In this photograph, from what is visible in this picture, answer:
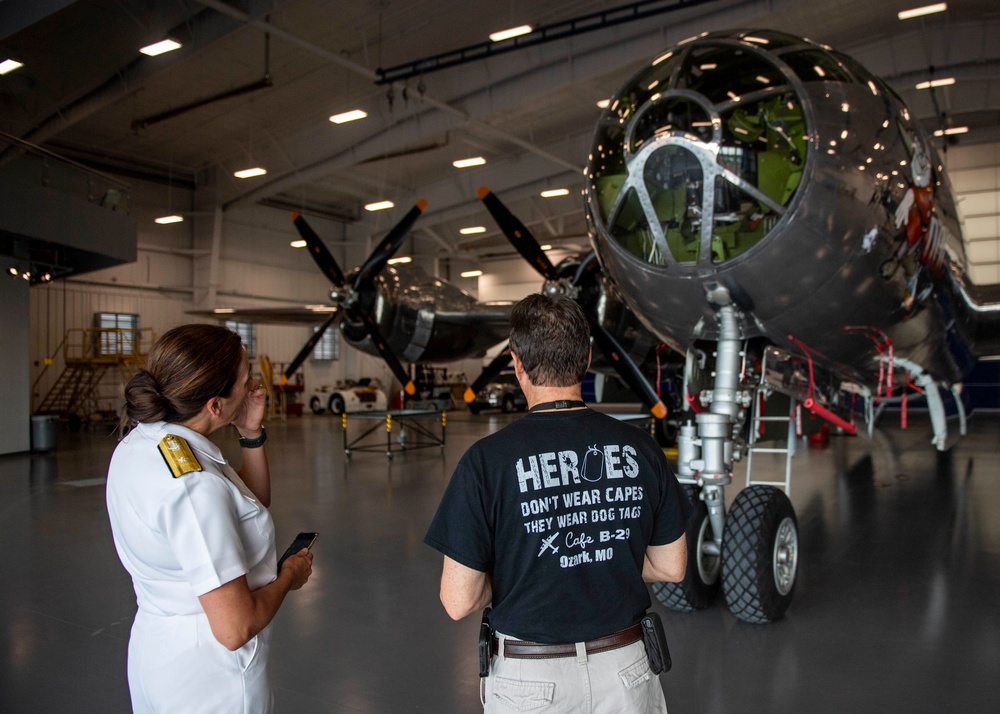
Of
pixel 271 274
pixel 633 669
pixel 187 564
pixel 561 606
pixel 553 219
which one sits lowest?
pixel 633 669

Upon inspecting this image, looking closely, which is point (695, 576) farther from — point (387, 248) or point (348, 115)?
point (348, 115)

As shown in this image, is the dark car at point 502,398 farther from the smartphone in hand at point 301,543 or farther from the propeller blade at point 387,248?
the smartphone in hand at point 301,543

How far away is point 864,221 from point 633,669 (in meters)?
2.98

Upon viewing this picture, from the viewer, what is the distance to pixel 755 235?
376cm

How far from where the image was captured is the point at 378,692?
3508mm

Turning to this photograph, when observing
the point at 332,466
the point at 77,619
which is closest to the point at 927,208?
the point at 77,619

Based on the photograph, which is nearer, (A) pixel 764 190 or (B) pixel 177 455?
(B) pixel 177 455

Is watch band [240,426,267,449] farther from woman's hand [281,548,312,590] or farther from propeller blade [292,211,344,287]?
propeller blade [292,211,344,287]

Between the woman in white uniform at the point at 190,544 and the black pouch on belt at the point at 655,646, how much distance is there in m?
0.90

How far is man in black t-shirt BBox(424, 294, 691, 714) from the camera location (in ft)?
5.57

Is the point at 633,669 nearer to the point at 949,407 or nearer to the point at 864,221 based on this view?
the point at 864,221

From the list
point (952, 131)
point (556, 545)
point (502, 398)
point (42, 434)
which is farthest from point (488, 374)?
point (952, 131)

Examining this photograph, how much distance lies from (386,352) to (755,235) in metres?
7.77

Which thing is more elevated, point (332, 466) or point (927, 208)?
point (927, 208)
